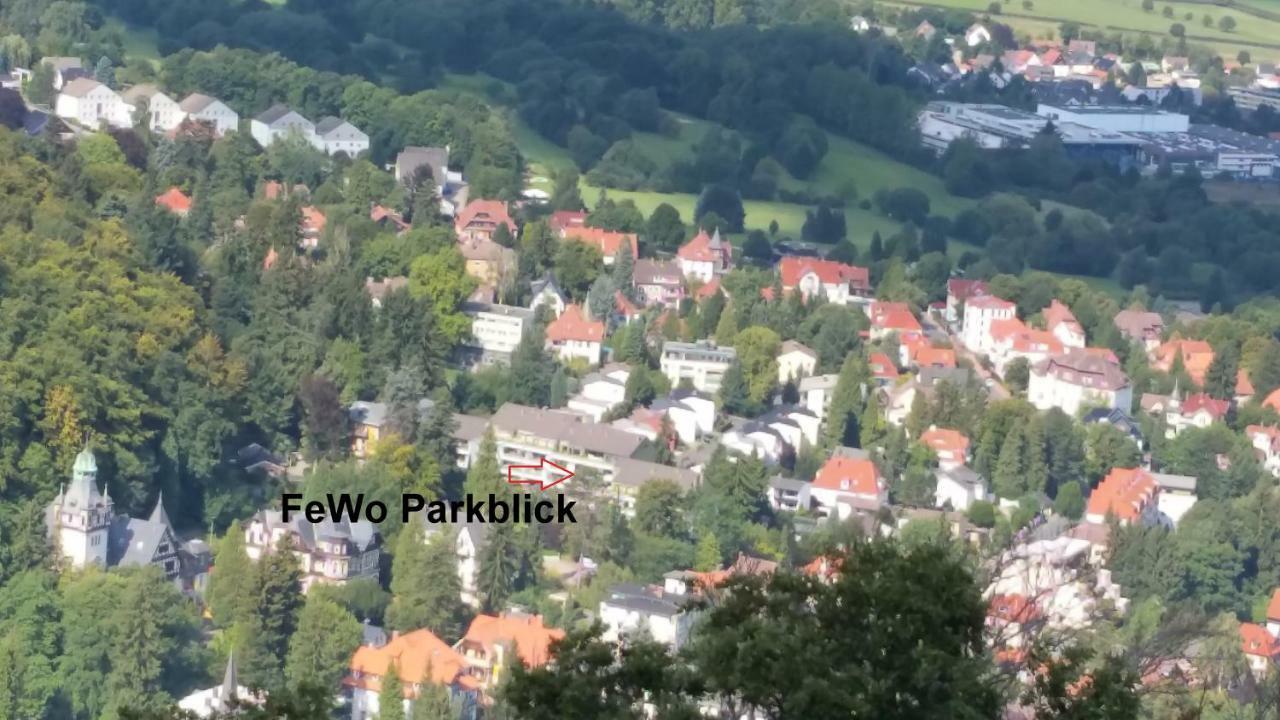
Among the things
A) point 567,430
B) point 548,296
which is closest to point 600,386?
point 567,430

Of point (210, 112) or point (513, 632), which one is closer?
point (513, 632)

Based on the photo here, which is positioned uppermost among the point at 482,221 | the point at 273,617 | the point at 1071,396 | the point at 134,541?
the point at 273,617

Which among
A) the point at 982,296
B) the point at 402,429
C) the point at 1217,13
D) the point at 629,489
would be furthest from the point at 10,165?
the point at 1217,13

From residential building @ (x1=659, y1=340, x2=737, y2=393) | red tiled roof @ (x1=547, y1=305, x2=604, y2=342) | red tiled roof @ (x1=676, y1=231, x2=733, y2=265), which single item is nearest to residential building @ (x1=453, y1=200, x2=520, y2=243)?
red tiled roof @ (x1=676, y1=231, x2=733, y2=265)

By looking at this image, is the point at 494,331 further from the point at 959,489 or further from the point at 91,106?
the point at 91,106

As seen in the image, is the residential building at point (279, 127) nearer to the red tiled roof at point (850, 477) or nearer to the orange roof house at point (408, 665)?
the red tiled roof at point (850, 477)

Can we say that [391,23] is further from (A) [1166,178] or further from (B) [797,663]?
(B) [797,663]
